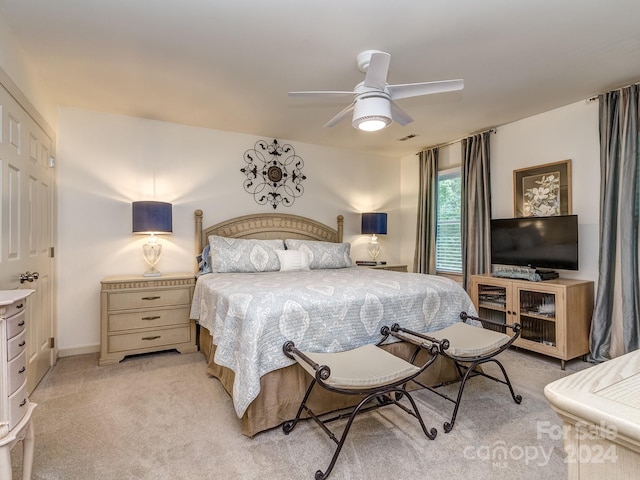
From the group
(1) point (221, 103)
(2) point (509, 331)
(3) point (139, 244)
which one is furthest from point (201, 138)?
(2) point (509, 331)

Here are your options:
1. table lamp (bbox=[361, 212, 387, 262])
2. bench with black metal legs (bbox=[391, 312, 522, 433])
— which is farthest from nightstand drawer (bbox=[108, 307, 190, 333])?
table lamp (bbox=[361, 212, 387, 262])

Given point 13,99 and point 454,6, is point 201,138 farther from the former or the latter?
point 454,6

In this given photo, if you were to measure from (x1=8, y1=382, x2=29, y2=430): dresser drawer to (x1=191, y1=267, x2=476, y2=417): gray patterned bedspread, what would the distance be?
97 centimetres

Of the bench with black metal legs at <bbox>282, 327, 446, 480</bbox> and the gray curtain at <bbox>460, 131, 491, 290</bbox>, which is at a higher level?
the gray curtain at <bbox>460, 131, 491, 290</bbox>

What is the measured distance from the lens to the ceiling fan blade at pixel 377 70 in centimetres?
194

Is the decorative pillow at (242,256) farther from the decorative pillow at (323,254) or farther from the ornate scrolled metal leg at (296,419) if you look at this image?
Answer: the ornate scrolled metal leg at (296,419)

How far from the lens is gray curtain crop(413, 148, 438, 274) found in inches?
197

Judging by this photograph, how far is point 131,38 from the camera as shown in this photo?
91.7 inches

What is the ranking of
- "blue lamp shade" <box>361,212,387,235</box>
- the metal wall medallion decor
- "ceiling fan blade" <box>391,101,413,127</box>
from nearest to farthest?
"ceiling fan blade" <box>391,101,413,127</box>, the metal wall medallion decor, "blue lamp shade" <box>361,212,387,235</box>

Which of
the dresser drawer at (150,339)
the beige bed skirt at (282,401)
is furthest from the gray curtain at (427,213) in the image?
the dresser drawer at (150,339)

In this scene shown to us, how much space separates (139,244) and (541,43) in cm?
422

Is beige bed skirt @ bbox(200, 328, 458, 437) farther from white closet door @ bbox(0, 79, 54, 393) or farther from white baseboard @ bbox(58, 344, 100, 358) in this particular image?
white baseboard @ bbox(58, 344, 100, 358)

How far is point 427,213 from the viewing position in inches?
200

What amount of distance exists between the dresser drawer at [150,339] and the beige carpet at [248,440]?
50cm
